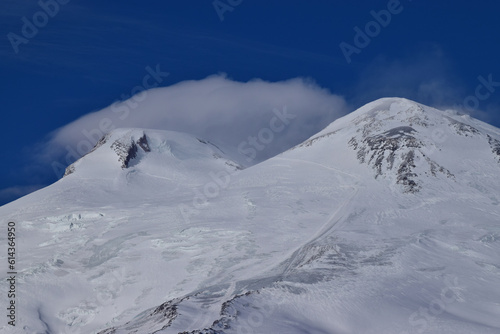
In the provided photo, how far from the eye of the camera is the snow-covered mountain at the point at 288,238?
50844 mm

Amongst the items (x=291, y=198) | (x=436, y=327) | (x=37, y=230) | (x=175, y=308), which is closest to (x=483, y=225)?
(x=291, y=198)

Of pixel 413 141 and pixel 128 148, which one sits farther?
pixel 128 148

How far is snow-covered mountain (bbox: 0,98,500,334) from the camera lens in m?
50.8

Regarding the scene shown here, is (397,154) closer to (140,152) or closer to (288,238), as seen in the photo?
(288,238)

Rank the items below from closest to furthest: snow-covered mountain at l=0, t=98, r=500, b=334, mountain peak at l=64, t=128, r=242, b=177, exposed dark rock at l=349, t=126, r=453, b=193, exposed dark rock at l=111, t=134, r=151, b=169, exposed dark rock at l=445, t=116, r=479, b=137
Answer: snow-covered mountain at l=0, t=98, r=500, b=334
exposed dark rock at l=349, t=126, r=453, b=193
exposed dark rock at l=445, t=116, r=479, b=137
mountain peak at l=64, t=128, r=242, b=177
exposed dark rock at l=111, t=134, r=151, b=169

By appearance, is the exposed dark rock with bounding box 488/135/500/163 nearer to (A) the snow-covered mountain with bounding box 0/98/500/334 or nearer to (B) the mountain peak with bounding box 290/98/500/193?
(B) the mountain peak with bounding box 290/98/500/193

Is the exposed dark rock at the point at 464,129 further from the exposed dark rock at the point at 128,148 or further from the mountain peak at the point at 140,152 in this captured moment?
the exposed dark rock at the point at 128,148

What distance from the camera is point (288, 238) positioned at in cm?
7644

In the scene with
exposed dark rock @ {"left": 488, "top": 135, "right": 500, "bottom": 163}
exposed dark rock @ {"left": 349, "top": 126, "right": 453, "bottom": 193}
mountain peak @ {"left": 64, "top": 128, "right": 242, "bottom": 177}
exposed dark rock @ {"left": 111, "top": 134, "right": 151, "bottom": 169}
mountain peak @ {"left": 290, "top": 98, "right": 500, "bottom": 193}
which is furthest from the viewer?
exposed dark rock @ {"left": 111, "top": 134, "right": 151, "bottom": 169}

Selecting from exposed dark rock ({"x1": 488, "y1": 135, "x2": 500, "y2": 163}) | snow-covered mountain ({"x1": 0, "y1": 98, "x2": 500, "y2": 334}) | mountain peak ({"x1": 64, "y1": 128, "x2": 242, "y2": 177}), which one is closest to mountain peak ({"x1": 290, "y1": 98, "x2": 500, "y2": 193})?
exposed dark rock ({"x1": 488, "y1": 135, "x2": 500, "y2": 163})

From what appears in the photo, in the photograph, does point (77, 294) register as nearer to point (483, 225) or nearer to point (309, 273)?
point (309, 273)

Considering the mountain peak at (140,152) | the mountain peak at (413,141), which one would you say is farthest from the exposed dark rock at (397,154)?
the mountain peak at (140,152)

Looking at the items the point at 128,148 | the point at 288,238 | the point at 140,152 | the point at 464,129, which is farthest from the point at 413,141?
the point at 128,148

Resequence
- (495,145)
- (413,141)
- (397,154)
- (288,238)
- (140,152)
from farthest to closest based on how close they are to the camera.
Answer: (140,152) → (495,145) → (413,141) → (397,154) → (288,238)
